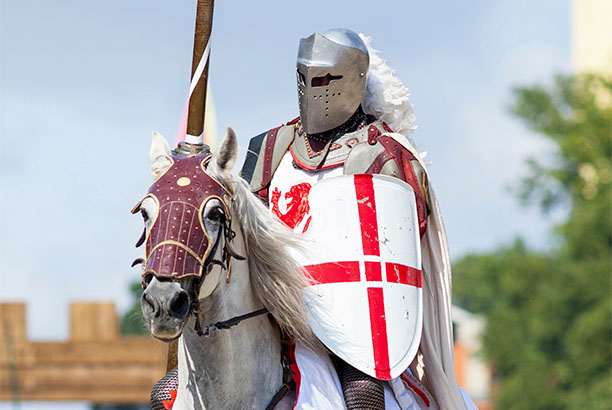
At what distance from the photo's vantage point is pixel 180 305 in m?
5.27

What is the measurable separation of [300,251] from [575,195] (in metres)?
32.0

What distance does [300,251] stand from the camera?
20.4 ft

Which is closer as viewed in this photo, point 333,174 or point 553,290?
point 333,174

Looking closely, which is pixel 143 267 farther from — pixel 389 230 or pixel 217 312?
pixel 389 230

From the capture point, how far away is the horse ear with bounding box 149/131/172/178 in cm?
574

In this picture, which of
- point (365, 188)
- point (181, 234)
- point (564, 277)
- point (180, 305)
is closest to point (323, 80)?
point (365, 188)

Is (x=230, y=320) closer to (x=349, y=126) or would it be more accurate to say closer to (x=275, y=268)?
(x=275, y=268)

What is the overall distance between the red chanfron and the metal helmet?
1.29m

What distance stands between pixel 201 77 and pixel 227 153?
1022mm

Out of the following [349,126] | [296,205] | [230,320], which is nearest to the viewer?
[230,320]

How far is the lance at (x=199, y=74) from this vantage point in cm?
657

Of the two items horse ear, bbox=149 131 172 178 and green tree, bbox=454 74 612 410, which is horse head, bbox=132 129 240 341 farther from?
green tree, bbox=454 74 612 410

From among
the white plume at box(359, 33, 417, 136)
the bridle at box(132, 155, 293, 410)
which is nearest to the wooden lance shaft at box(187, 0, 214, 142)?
the bridle at box(132, 155, 293, 410)

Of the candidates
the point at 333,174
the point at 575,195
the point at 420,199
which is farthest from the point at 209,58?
the point at 575,195
